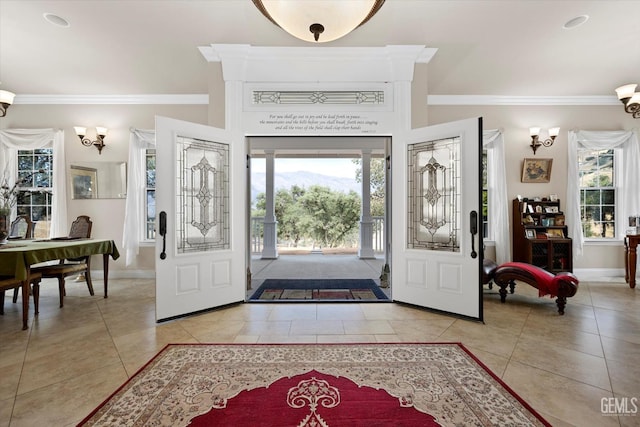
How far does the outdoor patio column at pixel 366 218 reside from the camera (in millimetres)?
7426

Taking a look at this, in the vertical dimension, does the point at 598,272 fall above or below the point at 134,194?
below

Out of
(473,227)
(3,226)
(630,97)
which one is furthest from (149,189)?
(630,97)

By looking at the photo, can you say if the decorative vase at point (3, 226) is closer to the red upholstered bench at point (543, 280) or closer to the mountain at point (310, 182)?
the red upholstered bench at point (543, 280)

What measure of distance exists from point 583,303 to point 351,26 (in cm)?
435

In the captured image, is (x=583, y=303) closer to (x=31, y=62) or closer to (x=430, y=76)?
(x=430, y=76)

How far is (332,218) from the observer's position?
10508 millimetres

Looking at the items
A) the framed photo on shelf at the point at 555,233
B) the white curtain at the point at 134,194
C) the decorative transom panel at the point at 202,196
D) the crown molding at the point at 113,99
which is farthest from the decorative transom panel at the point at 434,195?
the white curtain at the point at 134,194

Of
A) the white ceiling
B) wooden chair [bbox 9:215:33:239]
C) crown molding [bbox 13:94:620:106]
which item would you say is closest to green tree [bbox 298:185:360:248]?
crown molding [bbox 13:94:620:106]

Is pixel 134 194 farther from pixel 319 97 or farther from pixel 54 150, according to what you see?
pixel 319 97

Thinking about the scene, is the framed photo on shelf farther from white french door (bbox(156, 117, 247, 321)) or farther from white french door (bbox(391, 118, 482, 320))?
white french door (bbox(156, 117, 247, 321))

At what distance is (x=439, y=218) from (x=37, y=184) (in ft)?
21.7

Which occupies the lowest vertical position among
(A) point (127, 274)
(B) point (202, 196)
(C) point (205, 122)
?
(A) point (127, 274)

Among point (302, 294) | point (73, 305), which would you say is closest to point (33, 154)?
point (73, 305)

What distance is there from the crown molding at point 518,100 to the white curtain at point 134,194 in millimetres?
4955
